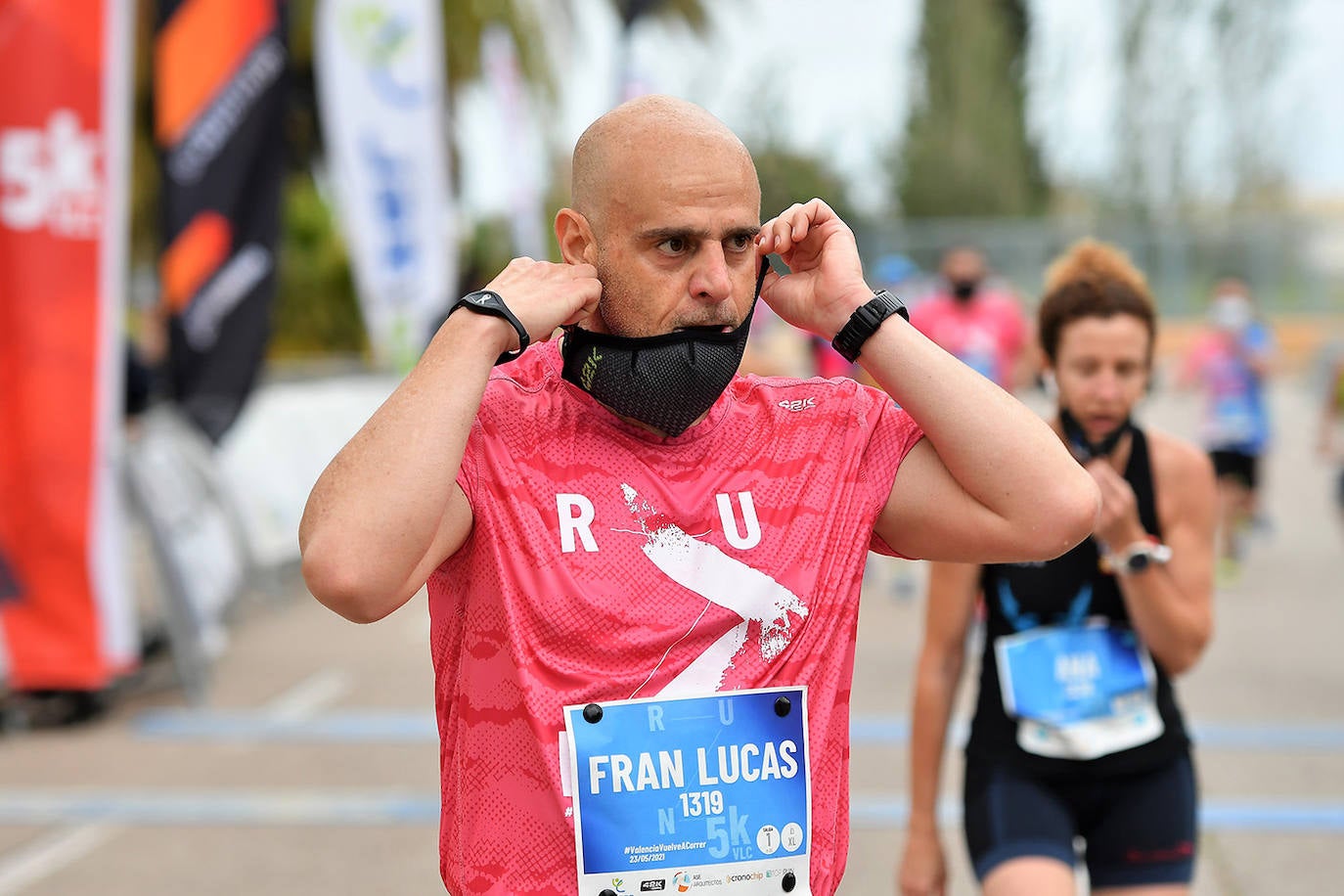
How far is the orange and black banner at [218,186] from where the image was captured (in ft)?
25.2

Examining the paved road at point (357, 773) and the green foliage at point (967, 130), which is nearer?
the paved road at point (357, 773)

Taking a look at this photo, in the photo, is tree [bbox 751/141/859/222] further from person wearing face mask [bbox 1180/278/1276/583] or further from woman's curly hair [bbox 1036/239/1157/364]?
woman's curly hair [bbox 1036/239/1157/364]

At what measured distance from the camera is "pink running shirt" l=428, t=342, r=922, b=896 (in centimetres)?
206

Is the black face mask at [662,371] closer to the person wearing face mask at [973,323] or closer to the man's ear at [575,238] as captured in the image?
the man's ear at [575,238]

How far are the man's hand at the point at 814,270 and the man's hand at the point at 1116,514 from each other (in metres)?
1.01

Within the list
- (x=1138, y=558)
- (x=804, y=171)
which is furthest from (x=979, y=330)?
(x=804, y=171)

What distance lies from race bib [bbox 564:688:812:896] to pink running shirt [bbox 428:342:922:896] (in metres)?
0.03

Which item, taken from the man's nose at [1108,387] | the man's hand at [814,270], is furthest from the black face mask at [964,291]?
the man's hand at [814,270]

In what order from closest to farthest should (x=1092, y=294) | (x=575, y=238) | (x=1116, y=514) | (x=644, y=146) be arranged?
(x=644, y=146) < (x=575, y=238) < (x=1116, y=514) < (x=1092, y=294)

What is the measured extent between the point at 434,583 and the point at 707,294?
0.60 meters

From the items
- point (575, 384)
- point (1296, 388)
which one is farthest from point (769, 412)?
point (1296, 388)

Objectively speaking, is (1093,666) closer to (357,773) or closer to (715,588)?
(715,588)

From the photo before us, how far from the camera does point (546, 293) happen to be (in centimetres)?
210

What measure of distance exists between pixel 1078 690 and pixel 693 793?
136cm
